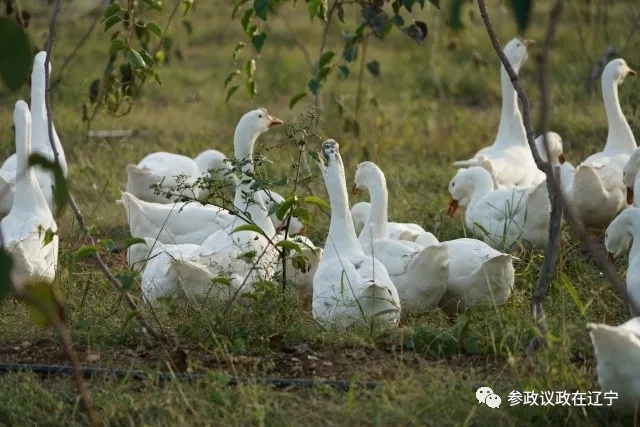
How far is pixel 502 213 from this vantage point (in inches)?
254

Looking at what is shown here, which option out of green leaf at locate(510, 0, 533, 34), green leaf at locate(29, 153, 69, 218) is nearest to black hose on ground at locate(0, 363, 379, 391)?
green leaf at locate(29, 153, 69, 218)

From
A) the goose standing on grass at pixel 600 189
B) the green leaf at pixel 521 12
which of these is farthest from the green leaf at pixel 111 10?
the green leaf at pixel 521 12

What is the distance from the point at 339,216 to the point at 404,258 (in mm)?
417

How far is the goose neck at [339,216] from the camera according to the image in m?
5.31

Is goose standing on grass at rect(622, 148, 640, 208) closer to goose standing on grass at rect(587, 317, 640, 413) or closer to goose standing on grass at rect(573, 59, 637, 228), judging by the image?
goose standing on grass at rect(573, 59, 637, 228)

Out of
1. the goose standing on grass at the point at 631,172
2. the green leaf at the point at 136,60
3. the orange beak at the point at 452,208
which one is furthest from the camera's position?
the orange beak at the point at 452,208

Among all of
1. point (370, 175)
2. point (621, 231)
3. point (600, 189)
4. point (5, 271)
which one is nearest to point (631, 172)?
point (600, 189)

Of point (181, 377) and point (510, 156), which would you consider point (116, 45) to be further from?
point (510, 156)

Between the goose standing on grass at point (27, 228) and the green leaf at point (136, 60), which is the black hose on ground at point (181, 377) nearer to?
the goose standing on grass at point (27, 228)

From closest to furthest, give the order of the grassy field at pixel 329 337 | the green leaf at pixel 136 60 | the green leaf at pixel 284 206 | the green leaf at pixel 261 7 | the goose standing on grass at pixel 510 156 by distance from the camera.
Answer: the grassy field at pixel 329 337 → the green leaf at pixel 284 206 → the green leaf at pixel 136 60 → the green leaf at pixel 261 7 → the goose standing on grass at pixel 510 156

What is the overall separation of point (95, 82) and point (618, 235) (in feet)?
11.8

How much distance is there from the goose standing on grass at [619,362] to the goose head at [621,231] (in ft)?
5.55

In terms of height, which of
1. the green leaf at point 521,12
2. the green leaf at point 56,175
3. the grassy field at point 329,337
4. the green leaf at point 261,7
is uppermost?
the green leaf at point 521,12

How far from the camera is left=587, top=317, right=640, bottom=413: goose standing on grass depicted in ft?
11.5
